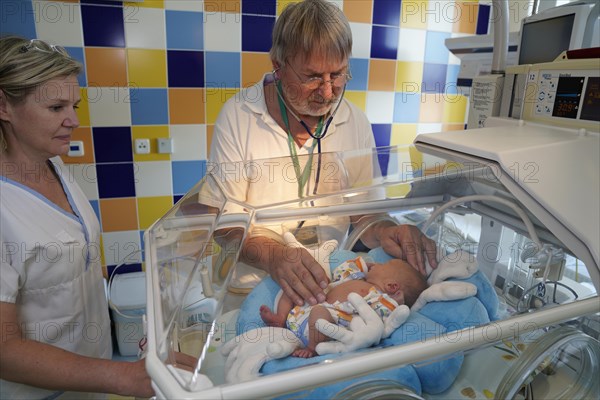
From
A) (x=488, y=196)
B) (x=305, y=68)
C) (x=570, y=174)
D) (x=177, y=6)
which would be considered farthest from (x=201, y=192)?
(x=177, y=6)

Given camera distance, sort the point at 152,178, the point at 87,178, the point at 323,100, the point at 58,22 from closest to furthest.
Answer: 1. the point at 323,100
2. the point at 58,22
3. the point at 87,178
4. the point at 152,178

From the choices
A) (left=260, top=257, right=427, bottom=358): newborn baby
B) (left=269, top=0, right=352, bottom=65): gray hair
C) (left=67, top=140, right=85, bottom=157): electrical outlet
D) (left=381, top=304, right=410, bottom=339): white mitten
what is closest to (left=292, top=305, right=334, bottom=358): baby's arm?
(left=260, top=257, right=427, bottom=358): newborn baby

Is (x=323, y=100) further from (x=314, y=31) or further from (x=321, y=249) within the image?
(x=321, y=249)

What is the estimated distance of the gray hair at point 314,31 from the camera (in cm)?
131

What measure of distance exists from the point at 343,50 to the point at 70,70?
2.45 feet

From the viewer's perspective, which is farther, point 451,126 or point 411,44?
point 451,126

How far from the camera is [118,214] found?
95.2 inches

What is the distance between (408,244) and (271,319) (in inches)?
17.2

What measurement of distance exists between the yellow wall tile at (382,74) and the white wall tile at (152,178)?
1.28 m

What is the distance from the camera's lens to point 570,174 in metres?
0.90

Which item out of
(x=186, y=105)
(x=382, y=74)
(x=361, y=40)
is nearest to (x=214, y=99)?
(x=186, y=105)

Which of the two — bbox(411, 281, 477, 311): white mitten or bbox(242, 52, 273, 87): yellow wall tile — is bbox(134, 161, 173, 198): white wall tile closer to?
bbox(242, 52, 273, 87): yellow wall tile

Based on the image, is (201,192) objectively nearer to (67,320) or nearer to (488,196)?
(67,320)

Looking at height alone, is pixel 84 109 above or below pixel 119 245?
above
